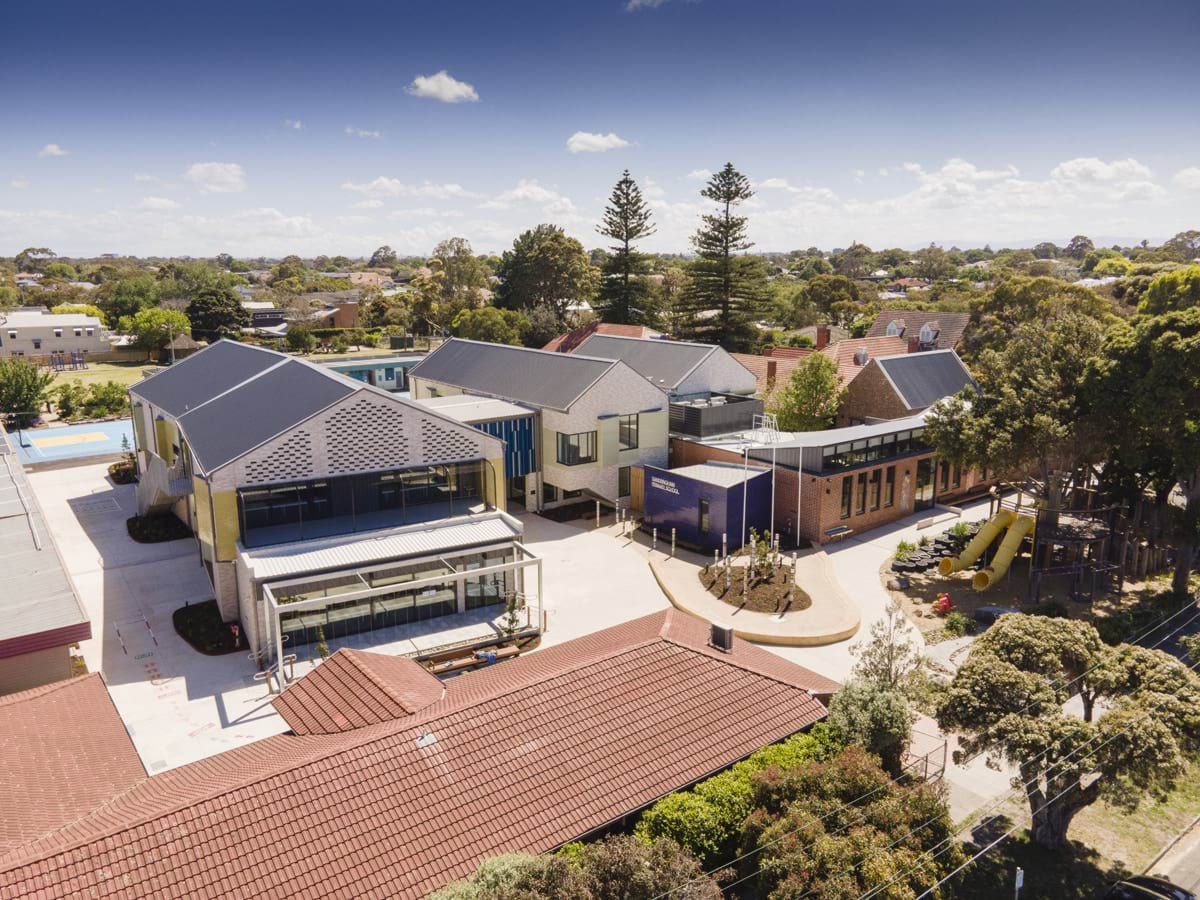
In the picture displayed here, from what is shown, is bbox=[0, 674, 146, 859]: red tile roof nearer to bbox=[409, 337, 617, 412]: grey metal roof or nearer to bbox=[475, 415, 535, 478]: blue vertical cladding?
bbox=[475, 415, 535, 478]: blue vertical cladding

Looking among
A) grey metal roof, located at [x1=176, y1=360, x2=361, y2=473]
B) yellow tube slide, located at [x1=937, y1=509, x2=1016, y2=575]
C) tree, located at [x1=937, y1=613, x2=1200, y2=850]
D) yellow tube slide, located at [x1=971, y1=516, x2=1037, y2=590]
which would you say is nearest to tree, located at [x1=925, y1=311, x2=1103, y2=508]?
yellow tube slide, located at [x1=971, y1=516, x2=1037, y2=590]

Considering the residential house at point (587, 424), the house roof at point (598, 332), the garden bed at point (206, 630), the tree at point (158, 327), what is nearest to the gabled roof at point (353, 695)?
the garden bed at point (206, 630)

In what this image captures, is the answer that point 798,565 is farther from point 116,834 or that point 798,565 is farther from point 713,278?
point 713,278

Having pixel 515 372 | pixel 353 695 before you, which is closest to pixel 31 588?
pixel 353 695

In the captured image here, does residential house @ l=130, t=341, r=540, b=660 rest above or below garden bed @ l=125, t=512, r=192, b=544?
above

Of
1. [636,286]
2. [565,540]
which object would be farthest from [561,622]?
[636,286]

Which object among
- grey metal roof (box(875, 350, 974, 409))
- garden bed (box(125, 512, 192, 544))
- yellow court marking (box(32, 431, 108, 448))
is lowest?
garden bed (box(125, 512, 192, 544))
